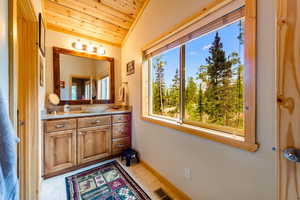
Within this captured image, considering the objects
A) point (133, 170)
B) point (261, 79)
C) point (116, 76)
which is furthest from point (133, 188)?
point (116, 76)

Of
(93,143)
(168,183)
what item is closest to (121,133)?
(93,143)

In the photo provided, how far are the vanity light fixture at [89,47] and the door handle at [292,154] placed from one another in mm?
2942

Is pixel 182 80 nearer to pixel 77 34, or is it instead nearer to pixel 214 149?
pixel 214 149

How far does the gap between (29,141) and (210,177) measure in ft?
5.98

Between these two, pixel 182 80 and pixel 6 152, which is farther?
pixel 182 80

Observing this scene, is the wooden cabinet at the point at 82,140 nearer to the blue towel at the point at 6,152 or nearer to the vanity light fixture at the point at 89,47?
the vanity light fixture at the point at 89,47

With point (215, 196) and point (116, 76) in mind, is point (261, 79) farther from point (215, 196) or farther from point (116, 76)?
point (116, 76)

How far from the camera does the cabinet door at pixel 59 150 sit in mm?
1830

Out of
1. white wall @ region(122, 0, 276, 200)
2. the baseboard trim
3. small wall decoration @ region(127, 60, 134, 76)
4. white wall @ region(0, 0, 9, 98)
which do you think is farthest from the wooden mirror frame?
white wall @ region(0, 0, 9, 98)

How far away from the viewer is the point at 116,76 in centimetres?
295

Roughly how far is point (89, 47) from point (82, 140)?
69.2 inches

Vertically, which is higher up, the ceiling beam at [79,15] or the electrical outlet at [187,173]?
the ceiling beam at [79,15]

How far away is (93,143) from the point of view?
221 centimetres

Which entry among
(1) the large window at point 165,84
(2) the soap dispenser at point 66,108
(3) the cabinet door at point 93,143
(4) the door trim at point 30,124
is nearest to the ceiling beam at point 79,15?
(4) the door trim at point 30,124
